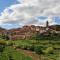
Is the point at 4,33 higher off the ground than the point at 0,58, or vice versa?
the point at 4,33

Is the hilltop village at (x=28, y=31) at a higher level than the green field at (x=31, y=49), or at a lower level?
higher

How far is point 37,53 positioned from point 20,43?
2712 millimetres

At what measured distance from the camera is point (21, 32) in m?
13.9

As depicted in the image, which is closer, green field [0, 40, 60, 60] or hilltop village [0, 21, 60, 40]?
green field [0, 40, 60, 60]

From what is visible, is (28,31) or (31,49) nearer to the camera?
(31,49)

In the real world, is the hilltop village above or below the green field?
above

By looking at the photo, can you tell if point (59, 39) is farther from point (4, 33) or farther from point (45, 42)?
point (4, 33)

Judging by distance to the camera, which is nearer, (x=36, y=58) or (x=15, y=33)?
(x=36, y=58)

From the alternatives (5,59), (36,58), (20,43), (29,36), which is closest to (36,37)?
(29,36)

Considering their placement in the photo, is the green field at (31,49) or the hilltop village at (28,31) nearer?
the green field at (31,49)

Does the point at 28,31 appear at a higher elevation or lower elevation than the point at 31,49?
higher

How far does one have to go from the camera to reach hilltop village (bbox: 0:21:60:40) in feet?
44.9

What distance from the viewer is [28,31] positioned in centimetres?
1466

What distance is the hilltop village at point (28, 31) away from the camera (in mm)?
13695
